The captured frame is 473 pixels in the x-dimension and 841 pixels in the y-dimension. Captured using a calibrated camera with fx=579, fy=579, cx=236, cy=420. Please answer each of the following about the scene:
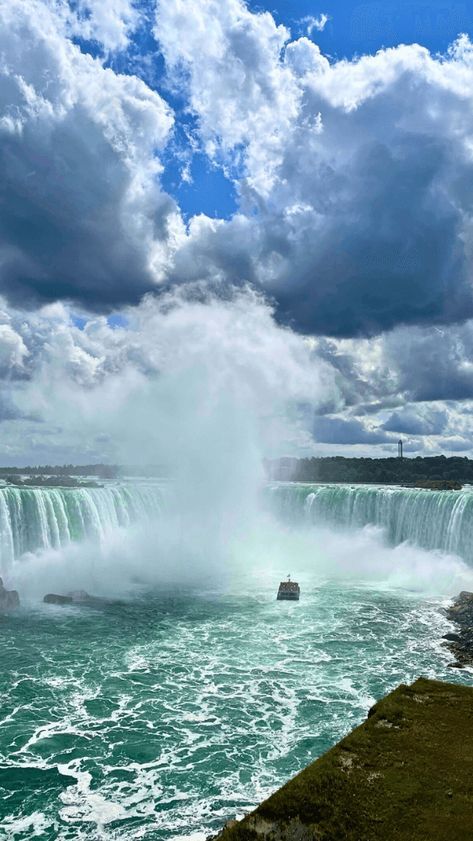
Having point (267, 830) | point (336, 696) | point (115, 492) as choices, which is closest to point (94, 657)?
point (336, 696)

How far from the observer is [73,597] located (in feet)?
114

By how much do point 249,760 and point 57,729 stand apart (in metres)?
6.09

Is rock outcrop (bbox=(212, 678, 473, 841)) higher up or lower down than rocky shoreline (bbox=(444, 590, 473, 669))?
higher up

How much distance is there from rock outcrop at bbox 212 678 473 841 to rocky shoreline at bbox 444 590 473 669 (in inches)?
646

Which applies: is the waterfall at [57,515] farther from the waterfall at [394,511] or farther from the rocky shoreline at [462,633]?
the rocky shoreline at [462,633]

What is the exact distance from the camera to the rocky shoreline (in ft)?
77.6

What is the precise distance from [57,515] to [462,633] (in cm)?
2987

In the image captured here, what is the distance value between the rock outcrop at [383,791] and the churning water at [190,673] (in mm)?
6686

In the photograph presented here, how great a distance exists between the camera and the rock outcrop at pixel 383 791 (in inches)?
244

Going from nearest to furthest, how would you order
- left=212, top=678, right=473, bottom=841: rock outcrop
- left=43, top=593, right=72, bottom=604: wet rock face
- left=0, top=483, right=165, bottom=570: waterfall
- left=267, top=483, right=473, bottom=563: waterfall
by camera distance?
left=212, top=678, right=473, bottom=841: rock outcrop → left=43, top=593, right=72, bottom=604: wet rock face → left=0, top=483, right=165, bottom=570: waterfall → left=267, top=483, right=473, bottom=563: waterfall

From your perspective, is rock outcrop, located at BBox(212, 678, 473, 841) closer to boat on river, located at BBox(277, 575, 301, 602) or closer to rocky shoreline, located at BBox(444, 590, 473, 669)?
rocky shoreline, located at BBox(444, 590, 473, 669)

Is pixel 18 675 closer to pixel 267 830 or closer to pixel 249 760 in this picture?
pixel 249 760

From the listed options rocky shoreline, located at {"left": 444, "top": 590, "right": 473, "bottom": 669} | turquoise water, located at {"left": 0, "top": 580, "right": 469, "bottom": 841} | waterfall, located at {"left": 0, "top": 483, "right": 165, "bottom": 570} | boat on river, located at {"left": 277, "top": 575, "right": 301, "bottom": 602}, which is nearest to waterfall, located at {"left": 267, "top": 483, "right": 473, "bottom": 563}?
rocky shoreline, located at {"left": 444, "top": 590, "right": 473, "bottom": 669}

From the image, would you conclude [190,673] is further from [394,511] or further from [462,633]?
[394,511]
